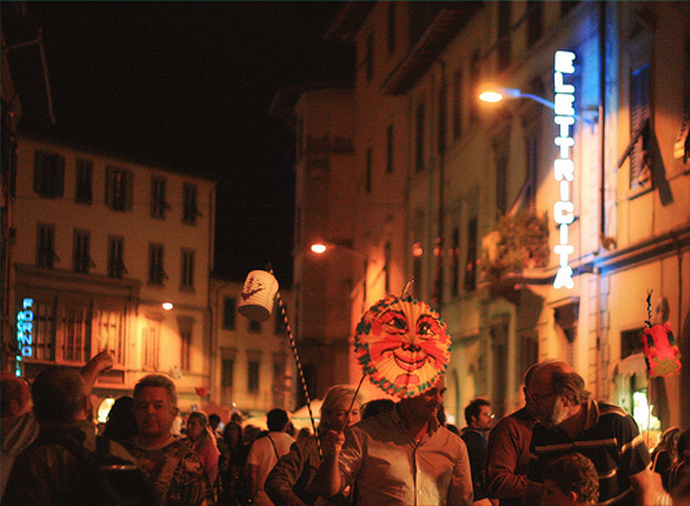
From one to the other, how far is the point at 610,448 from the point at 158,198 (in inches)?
2336

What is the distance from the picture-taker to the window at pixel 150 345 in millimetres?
63688

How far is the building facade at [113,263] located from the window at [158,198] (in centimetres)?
5

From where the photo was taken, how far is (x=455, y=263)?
1273 inches

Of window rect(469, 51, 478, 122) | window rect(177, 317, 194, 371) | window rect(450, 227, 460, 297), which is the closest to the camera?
window rect(469, 51, 478, 122)

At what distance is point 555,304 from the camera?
24797mm

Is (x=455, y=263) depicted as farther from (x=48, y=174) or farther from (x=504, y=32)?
(x=48, y=174)

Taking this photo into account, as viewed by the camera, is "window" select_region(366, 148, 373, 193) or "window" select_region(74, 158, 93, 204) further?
"window" select_region(74, 158, 93, 204)

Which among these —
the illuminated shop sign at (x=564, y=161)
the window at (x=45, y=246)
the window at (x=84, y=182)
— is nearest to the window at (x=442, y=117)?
the illuminated shop sign at (x=564, y=161)

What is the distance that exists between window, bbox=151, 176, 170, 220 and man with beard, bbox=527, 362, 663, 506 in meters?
58.7

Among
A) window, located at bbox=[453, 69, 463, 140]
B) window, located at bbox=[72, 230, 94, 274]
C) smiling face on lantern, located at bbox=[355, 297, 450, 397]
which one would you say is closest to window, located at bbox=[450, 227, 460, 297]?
window, located at bbox=[453, 69, 463, 140]

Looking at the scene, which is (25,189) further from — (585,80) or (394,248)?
(585,80)

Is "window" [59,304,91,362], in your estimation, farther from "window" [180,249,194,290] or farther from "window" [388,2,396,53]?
"window" [388,2,396,53]

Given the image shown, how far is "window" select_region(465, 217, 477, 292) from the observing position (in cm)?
3048

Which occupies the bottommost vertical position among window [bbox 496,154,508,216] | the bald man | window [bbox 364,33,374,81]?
the bald man
